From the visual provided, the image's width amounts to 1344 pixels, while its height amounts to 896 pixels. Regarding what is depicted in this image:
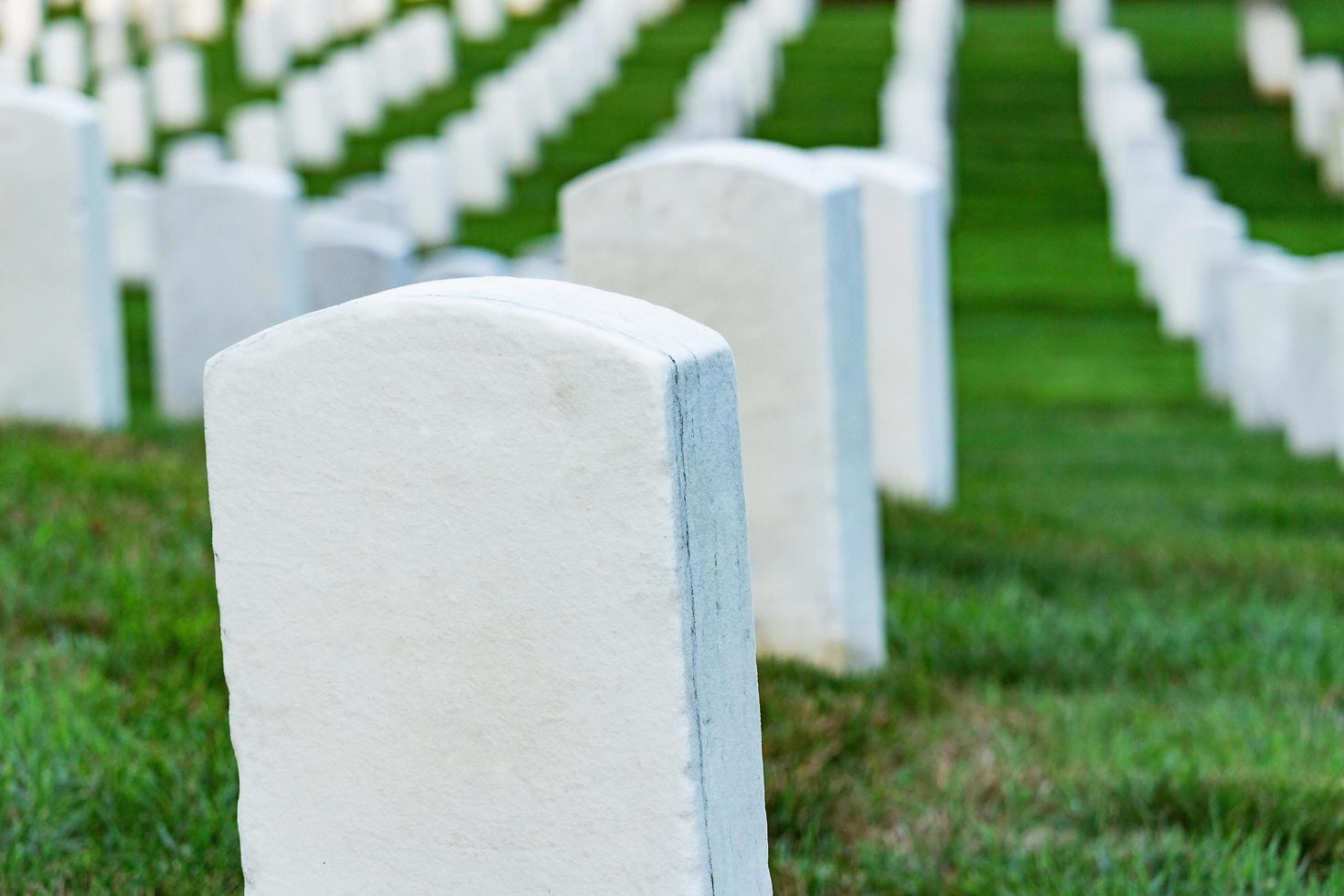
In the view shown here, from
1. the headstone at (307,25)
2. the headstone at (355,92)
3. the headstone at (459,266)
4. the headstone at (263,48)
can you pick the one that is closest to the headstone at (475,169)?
the headstone at (355,92)

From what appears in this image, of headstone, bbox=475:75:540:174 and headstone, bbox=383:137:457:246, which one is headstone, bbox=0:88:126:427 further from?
headstone, bbox=475:75:540:174

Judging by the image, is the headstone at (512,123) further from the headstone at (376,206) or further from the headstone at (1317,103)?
the headstone at (1317,103)

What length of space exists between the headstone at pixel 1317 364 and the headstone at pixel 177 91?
43.7 ft

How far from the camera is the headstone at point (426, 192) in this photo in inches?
589

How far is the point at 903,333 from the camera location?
6000 mm

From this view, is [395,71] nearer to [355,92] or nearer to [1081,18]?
[355,92]

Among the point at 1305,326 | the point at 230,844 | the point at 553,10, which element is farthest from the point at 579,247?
the point at 553,10

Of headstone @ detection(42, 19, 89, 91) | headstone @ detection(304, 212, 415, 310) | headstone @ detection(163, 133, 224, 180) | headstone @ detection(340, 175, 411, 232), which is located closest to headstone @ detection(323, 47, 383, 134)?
headstone @ detection(42, 19, 89, 91)

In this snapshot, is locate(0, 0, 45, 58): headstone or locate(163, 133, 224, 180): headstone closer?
locate(163, 133, 224, 180): headstone

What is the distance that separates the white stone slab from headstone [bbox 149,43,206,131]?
17.5m

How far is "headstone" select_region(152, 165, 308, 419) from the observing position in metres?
7.30

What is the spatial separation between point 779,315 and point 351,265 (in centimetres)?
437

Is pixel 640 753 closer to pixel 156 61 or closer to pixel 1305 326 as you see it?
pixel 1305 326

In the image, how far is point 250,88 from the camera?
21.1 m
